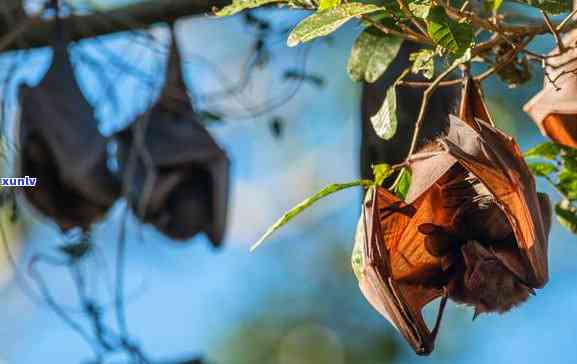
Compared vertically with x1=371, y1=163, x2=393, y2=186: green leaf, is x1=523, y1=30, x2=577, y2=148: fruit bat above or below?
below

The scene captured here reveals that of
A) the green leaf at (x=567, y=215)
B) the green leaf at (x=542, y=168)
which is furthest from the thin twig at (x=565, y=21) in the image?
the green leaf at (x=567, y=215)

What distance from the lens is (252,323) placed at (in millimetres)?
11109

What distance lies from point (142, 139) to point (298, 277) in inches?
259

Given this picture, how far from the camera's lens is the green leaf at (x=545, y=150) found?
2.68 m

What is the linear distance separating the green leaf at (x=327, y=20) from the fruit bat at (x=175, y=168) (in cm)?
256

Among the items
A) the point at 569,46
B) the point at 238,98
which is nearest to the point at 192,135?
the point at 238,98

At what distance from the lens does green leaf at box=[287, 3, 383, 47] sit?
205cm

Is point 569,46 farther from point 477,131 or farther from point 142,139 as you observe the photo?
point 142,139

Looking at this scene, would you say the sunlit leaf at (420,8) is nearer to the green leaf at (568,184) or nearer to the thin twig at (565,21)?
the thin twig at (565,21)

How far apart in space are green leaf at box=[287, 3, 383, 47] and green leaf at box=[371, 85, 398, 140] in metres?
0.25

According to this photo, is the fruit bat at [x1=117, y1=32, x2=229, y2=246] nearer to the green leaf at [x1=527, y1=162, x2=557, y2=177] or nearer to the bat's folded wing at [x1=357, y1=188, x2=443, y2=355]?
the green leaf at [x1=527, y1=162, x2=557, y2=177]

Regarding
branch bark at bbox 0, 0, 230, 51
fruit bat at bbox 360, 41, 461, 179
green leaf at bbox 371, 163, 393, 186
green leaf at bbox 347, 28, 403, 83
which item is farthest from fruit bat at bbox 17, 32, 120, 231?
green leaf at bbox 371, 163, 393, 186

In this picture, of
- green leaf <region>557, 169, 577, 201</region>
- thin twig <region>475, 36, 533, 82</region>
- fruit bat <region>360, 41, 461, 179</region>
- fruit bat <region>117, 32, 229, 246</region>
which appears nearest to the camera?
thin twig <region>475, 36, 533, 82</region>

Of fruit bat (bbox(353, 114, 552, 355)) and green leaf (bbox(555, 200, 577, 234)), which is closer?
fruit bat (bbox(353, 114, 552, 355))
